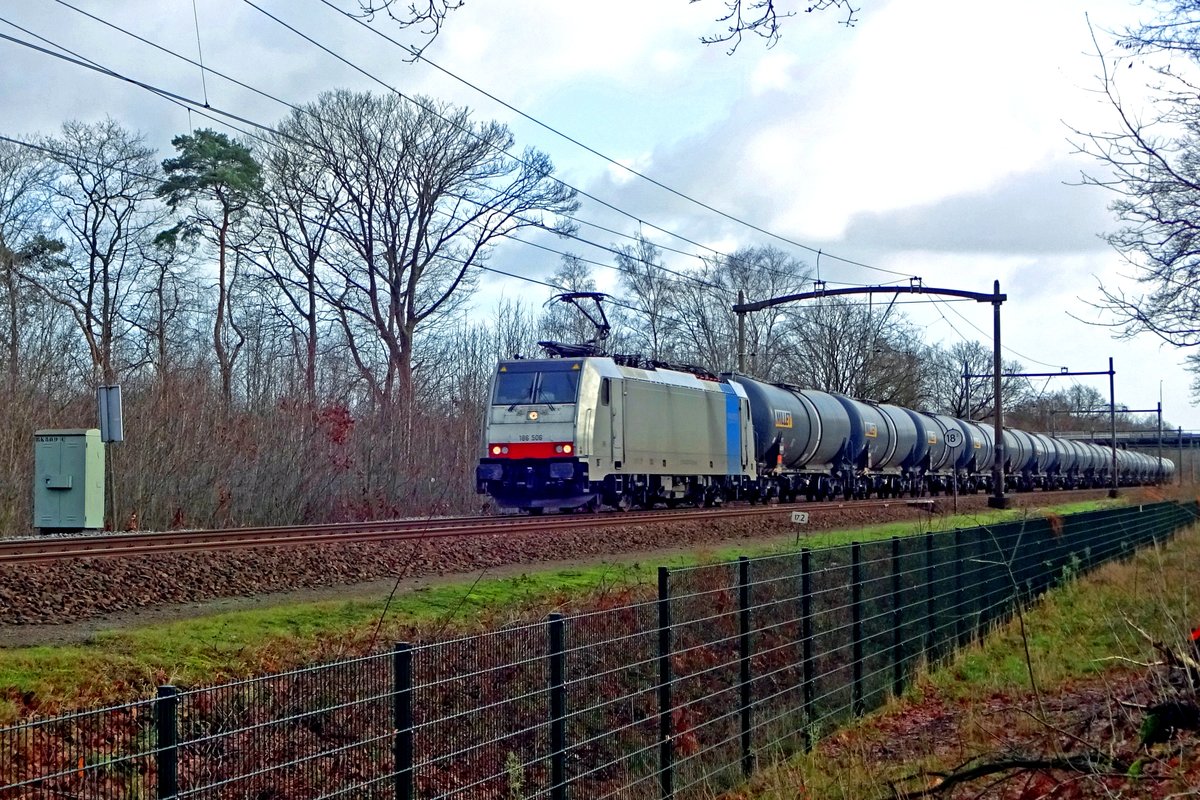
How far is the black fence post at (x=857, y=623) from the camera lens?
10.1m

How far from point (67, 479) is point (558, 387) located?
969cm

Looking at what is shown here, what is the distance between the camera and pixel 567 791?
6.54m

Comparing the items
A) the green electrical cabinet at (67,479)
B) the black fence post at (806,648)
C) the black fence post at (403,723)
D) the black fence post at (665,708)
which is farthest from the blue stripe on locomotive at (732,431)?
the black fence post at (403,723)

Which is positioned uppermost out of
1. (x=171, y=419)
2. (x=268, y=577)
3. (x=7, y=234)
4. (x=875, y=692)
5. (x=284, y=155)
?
(x=284, y=155)

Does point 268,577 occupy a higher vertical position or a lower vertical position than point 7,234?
lower

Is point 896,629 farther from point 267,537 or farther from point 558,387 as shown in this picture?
point 558,387

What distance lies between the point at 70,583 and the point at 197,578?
1.33m

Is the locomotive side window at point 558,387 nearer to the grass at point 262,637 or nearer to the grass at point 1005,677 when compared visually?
the grass at point 1005,677

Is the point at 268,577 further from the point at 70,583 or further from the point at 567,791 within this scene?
the point at 567,791

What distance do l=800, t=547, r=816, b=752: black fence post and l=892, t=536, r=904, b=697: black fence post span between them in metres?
1.88

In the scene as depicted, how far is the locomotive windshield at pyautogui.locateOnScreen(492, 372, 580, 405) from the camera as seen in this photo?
2500 centimetres

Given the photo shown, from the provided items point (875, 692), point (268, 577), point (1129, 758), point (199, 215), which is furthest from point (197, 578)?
point (199, 215)

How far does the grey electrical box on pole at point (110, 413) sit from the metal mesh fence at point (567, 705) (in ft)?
39.7

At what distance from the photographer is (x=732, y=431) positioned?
30.8 meters
